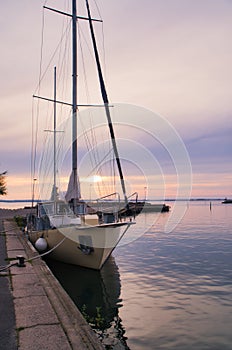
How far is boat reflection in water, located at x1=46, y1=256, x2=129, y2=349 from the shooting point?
9.99m

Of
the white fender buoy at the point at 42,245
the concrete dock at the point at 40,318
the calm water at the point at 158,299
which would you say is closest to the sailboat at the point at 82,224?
the white fender buoy at the point at 42,245

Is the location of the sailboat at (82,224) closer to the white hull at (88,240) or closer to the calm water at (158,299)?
the white hull at (88,240)

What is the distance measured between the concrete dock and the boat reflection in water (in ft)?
5.44

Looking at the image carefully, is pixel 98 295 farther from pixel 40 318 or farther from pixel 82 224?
pixel 40 318

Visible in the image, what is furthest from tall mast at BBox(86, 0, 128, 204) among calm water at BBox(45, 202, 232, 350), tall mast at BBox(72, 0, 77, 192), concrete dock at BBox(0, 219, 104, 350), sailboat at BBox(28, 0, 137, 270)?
concrete dock at BBox(0, 219, 104, 350)

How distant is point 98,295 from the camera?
46.5 ft

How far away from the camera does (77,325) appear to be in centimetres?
699

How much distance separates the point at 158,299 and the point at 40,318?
6998 millimetres

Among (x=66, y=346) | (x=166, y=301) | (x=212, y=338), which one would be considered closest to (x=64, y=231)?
(x=166, y=301)

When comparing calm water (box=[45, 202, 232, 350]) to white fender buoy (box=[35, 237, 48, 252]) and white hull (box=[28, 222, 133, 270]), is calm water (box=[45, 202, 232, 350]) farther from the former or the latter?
white fender buoy (box=[35, 237, 48, 252])

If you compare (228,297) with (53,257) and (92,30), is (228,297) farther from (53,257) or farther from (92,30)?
(92,30)

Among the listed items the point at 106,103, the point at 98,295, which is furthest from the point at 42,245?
the point at 106,103

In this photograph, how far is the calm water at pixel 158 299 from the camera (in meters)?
9.57

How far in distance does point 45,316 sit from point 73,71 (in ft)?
54.4
